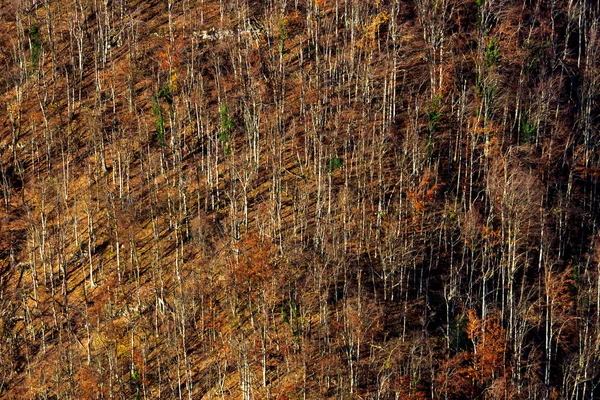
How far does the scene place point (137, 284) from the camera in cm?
4981

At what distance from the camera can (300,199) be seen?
52.9 m

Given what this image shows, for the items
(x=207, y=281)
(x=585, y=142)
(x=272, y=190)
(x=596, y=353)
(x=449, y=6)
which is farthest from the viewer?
(x=449, y=6)

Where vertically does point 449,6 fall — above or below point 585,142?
above

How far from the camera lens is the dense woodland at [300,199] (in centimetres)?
4603

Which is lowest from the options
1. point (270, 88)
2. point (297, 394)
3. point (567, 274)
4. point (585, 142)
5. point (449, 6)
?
point (297, 394)

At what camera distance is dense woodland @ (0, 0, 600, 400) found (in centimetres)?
4603

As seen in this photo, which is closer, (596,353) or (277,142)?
(596,353)

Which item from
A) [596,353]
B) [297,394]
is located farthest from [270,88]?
[596,353]

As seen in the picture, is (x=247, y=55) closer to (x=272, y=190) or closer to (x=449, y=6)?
(x=272, y=190)

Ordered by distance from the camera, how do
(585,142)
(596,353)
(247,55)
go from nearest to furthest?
(596,353), (585,142), (247,55)

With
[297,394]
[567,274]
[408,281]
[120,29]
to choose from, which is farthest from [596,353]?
[120,29]

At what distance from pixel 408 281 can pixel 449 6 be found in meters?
28.1

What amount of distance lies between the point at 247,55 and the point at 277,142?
369 inches

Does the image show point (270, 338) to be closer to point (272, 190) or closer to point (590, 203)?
point (272, 190)
